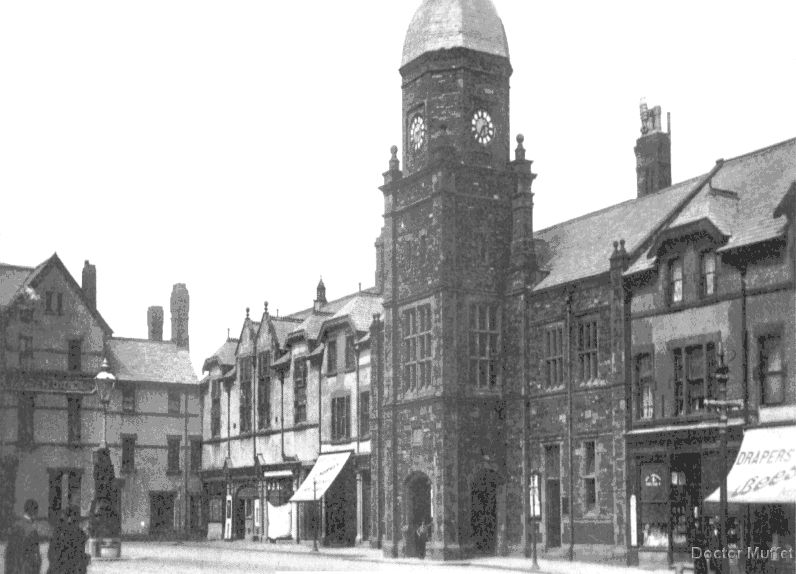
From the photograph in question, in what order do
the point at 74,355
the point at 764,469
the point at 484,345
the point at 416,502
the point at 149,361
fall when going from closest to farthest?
the point at 764,469 → the point at 484,345 → the point at 416,502 → the point at 74,355 → the point at 149,361

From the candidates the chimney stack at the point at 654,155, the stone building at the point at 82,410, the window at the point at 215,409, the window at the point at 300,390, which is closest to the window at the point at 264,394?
the window at the point at 300,390

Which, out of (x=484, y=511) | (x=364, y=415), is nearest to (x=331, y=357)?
(x=364, y=415)

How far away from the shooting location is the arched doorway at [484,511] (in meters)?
41.4

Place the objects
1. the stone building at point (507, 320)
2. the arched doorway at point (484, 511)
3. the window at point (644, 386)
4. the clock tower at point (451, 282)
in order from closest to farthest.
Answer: the stone building at point (507, 320)
the window at point (644, 386)
the clock tower at point (451, 282)
the arched doorway at point (484, 511)

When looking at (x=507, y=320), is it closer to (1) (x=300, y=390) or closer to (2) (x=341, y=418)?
(2) (x=341, y=418)

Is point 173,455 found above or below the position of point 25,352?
below

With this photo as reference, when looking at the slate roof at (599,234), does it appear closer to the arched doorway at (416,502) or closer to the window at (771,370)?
the window at (771,370)

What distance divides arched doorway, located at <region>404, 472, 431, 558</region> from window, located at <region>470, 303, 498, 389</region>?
404 centimetres

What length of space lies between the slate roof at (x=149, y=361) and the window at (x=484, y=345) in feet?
92.3

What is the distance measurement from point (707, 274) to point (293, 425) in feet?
88.7

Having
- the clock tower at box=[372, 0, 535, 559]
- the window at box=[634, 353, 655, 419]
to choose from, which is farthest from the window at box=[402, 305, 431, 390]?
the window at box=[634, 353, 655, 419]

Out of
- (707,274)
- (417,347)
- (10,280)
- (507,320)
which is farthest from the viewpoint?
(10,280)

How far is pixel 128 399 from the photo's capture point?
212ft

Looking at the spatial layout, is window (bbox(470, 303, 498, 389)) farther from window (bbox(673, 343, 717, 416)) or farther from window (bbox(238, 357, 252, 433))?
window (bbox(238, 357, 252, 433))
